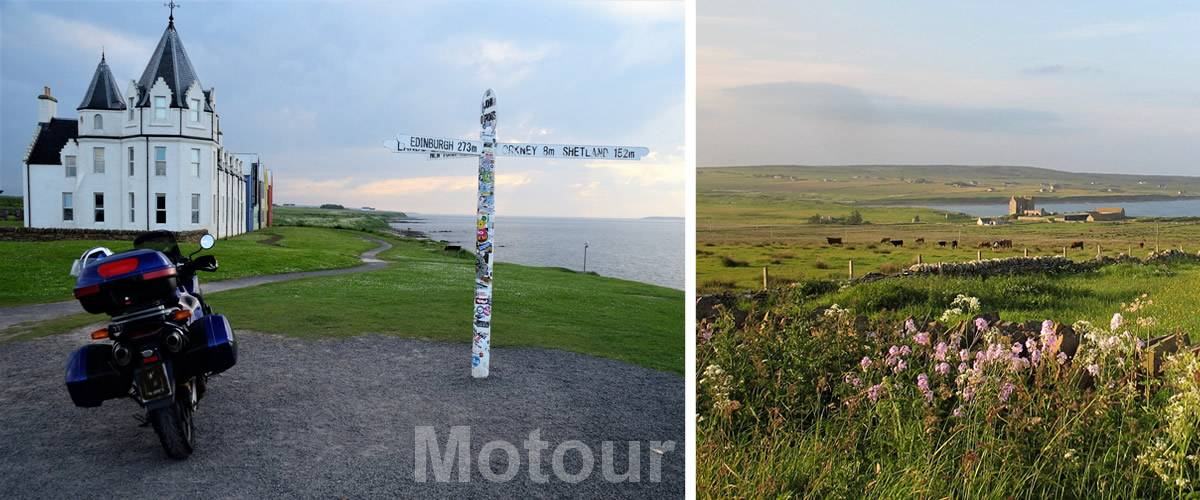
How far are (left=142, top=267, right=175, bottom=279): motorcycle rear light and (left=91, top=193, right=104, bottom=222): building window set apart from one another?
2711 mm

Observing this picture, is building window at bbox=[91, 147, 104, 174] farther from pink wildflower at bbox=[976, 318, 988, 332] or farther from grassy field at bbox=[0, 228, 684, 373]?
pink wildflower at bbox=[976, 318, 988, 332]

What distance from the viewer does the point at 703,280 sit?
403 centimetres

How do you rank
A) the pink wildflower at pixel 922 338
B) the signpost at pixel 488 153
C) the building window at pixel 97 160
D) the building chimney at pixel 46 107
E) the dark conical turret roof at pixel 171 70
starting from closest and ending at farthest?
the pink wildflower at pixel 922 338 → the signpost at pixel 488 153 → the building window at pixel 97 160 → the building chimney at pixel 46 107 → the dark conical turret roof at pixel 171 70

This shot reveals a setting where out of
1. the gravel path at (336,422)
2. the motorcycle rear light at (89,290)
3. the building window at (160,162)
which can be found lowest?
the gravel path at (336,422)

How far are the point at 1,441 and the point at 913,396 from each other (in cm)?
439

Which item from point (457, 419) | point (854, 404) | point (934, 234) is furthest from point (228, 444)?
point (934, 234)

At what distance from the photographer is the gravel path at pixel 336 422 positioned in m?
3.38

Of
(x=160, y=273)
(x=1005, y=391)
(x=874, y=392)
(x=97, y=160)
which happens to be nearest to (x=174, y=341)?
(x=160, y=273)

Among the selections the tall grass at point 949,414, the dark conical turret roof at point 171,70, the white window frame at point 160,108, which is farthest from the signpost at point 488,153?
the dark conical turret roof at point 171,70

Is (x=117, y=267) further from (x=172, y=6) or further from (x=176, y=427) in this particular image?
(x=172, y=6)

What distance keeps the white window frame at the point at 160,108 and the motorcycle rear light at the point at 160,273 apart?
2.90 m

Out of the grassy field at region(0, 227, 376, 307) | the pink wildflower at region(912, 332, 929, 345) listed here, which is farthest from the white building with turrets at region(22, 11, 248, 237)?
the pink wildflower at region(912, 332, 929, 345)

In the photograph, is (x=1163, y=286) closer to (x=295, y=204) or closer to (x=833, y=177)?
(x=833, y=177)

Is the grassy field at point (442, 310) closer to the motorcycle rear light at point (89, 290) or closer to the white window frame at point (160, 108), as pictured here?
the white window frame at point (160, 108)
